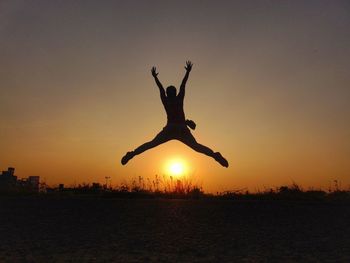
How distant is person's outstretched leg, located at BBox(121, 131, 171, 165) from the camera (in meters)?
10.9

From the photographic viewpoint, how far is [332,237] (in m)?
7.35

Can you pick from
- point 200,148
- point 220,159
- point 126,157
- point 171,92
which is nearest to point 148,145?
point 126,157

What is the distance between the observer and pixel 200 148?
11047 mm

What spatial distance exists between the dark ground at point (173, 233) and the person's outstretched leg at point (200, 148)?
116cm

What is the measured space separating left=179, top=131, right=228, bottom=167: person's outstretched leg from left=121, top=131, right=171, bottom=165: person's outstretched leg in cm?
43

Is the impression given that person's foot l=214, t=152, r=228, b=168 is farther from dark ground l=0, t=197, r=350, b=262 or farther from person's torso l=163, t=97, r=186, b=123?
person's torso l=163, t=97, r=186, b=123

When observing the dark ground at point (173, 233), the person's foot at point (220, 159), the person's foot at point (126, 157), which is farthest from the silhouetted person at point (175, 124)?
the dark ground at point (173, 233)

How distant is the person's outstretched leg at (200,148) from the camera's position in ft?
35.9

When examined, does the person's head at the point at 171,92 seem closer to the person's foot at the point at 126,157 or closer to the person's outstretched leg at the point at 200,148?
the person's outstretched leg at the point at 200,148

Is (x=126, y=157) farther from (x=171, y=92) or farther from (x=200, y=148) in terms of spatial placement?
(x=171, y=92)

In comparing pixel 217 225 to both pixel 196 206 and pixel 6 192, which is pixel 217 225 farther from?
pixel 6 192

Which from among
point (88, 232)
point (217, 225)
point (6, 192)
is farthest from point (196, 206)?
point (6, 192)

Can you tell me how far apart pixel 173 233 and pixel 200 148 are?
3.82 metres

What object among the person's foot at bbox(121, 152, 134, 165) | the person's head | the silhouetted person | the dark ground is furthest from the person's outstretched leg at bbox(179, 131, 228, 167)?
the person's foot at bbox(121, 152, 134, 165)
